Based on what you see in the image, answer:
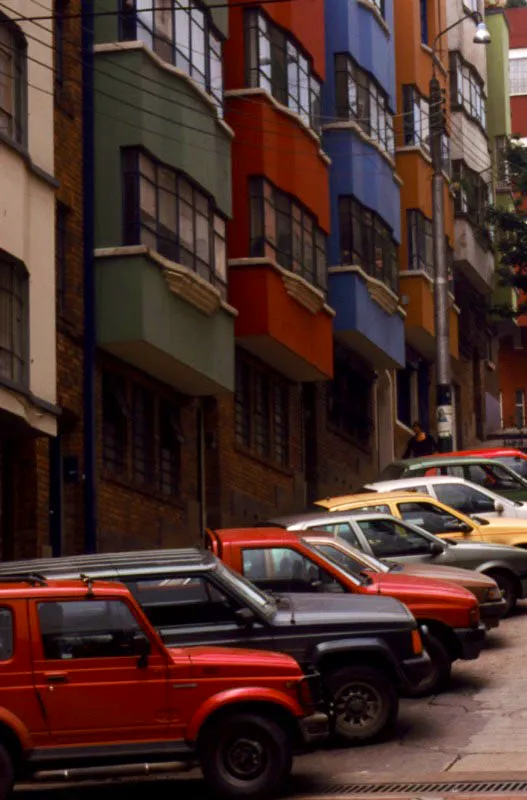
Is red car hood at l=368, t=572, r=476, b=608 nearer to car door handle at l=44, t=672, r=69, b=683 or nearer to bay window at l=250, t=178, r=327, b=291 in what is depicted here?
car door handle at l=44, t=672, r=69, b=683

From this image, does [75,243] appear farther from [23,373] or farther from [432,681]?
[432,681]

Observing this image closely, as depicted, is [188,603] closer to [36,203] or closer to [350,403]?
[36,203]

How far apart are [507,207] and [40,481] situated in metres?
33.1

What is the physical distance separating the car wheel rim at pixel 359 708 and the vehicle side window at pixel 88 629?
8.45ft

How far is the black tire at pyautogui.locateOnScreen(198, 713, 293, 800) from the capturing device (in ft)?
42.7

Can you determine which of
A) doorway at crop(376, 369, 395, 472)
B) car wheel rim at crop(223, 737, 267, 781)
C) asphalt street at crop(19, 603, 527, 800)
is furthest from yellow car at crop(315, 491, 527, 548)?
doorway at crop(376, 369, 395, 472)

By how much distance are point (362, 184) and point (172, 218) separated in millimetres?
10274

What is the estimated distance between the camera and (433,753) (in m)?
14.7

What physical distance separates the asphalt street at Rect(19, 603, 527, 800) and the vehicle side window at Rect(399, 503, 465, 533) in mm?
4203

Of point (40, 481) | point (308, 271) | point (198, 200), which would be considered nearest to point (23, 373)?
point (40, 481)

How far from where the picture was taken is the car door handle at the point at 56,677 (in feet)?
42.1

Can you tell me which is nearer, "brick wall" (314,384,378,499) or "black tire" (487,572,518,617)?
"black tire" (487,572,518,617)

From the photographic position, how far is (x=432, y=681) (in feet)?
56.2

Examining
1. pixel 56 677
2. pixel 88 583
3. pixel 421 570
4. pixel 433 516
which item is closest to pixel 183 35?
pixel 433 516
